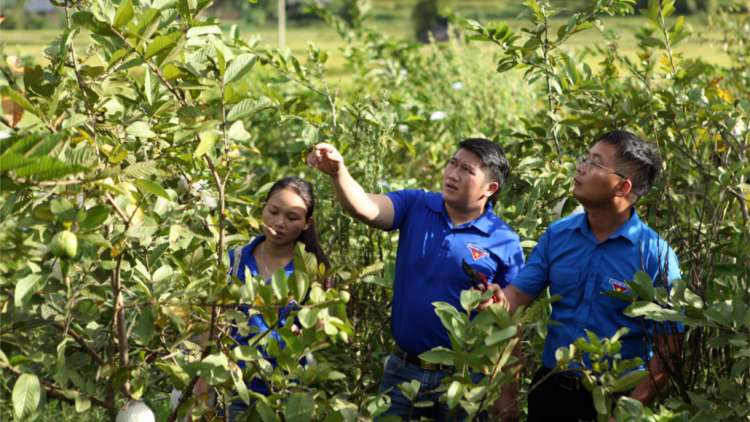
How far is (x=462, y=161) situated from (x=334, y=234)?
2.61ft

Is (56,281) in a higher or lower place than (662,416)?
higher

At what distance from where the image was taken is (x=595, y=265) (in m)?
1.98

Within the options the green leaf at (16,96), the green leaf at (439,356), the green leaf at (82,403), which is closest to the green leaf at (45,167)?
the green leaf at (16,96)

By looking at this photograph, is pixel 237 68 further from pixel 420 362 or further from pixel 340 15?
pixel 340 15

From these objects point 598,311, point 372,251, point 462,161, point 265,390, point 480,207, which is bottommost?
point 265,390

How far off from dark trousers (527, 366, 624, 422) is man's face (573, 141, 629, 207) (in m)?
0.53

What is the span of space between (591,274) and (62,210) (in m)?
1.41

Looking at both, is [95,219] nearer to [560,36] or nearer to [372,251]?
[372,251]

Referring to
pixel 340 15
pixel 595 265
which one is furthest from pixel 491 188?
pixel 340 15

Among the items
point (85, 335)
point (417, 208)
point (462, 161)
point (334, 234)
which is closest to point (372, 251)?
point (334, 234)

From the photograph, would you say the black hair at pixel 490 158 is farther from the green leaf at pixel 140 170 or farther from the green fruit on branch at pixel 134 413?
the green fruit on branch at pixel 134 413

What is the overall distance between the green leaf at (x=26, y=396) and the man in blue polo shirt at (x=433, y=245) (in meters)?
1.05

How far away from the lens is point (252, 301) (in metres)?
1.40

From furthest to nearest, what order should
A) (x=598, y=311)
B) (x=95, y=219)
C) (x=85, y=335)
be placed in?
1. (x=598, y=311)
2. (x=85, y=335)
3. (x=95, y=219)
